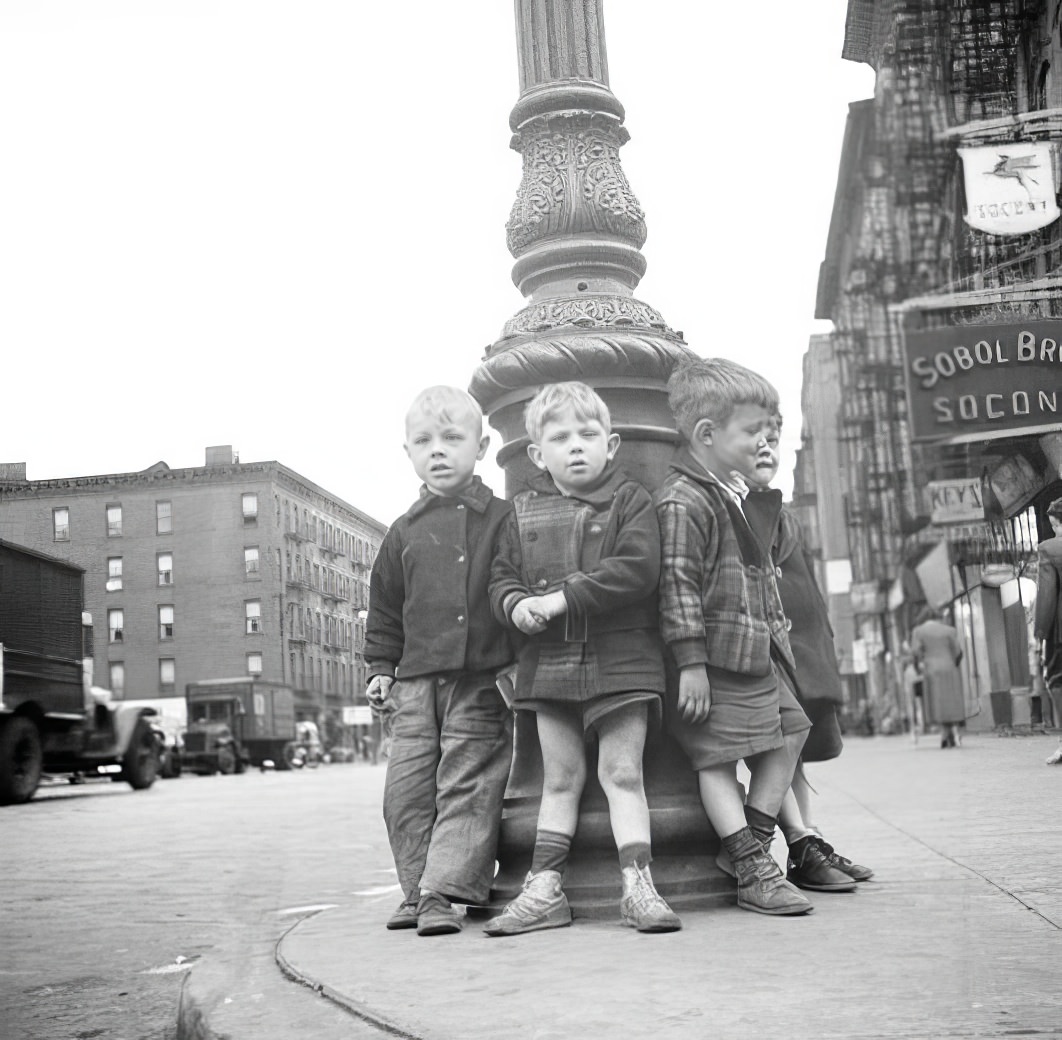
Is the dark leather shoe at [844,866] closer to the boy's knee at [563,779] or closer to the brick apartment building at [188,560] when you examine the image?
the boy's knee at [563,779]

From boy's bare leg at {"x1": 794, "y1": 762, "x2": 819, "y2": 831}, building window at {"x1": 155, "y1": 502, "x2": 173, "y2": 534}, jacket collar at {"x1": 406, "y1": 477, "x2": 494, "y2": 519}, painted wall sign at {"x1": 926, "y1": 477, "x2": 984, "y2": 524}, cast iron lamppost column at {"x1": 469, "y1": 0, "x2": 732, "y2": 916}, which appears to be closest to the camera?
painted wall sign at {"x1": 926, "y1": 477, "x2": 984, "y2": 524}

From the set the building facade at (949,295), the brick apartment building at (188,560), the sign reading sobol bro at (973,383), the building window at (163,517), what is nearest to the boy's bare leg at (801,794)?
the brick apartment building at (188,560)

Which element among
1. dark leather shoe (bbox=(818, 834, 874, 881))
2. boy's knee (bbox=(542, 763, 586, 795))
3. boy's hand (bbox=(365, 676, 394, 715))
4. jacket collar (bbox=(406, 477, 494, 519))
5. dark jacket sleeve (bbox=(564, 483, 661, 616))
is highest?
jacket collar (bbox=(406, 477, 494, 519))

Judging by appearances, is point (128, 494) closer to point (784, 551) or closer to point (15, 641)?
point (15, 641)

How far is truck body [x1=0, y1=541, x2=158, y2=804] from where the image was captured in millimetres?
2305

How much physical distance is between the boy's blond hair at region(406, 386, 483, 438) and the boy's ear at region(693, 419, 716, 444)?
0.57 metres

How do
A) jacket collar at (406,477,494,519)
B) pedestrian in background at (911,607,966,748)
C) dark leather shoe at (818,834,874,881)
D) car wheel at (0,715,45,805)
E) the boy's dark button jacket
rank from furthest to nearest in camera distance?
dark leather shoe at (818,834,874,881) → jacket collar at (406,477,494,519) → the boy's dark button jacket → car wheel at (0,715,45,805) → pedestrian in background at (911,607,966,748)

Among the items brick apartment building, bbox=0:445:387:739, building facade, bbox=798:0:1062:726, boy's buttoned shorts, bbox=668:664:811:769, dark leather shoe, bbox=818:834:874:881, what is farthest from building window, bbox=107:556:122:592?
dark leather shoe, bbox=818:834:874:881

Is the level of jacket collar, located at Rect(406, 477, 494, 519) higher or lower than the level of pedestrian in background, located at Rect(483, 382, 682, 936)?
higher

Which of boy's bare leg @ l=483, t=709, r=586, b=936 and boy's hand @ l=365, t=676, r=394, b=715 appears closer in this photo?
boy's bare leg @ l=483, t=709, r=586, b=936

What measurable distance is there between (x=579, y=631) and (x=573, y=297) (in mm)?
1109

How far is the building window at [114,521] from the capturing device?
2.37m

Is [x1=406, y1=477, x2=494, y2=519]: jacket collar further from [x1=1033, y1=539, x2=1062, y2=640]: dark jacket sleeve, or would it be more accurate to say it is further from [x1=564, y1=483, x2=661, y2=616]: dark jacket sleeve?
[x1=1033, y1=539, x2=1062, y2=640]: dark jacket sleeve

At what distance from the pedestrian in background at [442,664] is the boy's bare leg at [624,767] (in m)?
0.34
